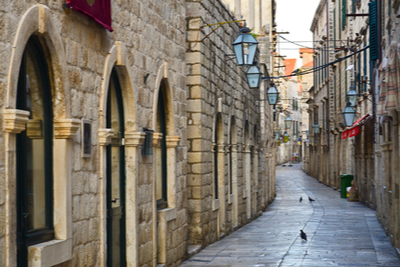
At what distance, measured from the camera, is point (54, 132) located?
19.4ft

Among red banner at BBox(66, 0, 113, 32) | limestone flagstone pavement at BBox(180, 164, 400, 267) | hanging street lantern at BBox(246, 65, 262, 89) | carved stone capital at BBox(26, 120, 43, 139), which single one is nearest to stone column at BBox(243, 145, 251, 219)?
limestone flagstone pavement at BBox(180, 164, 400, 267)

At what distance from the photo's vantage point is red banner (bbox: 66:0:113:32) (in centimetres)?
611

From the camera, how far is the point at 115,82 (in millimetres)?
7793

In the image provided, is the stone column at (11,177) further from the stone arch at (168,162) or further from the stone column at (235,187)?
the stone column at (235,187)

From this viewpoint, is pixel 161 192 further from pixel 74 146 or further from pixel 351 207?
pixel 351 207

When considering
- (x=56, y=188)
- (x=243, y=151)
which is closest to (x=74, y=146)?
(x=56, y=188)

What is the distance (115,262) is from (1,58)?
363 cm

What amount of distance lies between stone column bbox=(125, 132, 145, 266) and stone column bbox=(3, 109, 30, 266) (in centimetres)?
308

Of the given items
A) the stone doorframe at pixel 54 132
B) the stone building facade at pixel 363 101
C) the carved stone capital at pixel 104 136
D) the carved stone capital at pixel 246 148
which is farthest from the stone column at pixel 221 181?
the stone doorframe at pixel 54 132

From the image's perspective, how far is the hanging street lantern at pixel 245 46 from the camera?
12623 mm

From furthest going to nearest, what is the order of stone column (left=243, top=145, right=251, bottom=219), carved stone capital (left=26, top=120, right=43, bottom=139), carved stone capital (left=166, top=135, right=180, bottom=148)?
1. stone column (left=243, top=145, right=251, bottom=219)
2. carved stone capital (left=166, top=135, right=180, bottom=148)
3. carved stone capital (left=26, top=120, right=43, bottom=139)

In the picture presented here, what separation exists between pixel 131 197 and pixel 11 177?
320 cm

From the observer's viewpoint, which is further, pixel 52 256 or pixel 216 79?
pixel 216 79

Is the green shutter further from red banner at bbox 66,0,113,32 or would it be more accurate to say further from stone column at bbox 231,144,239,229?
red banner at bbox 66,0,113,32
